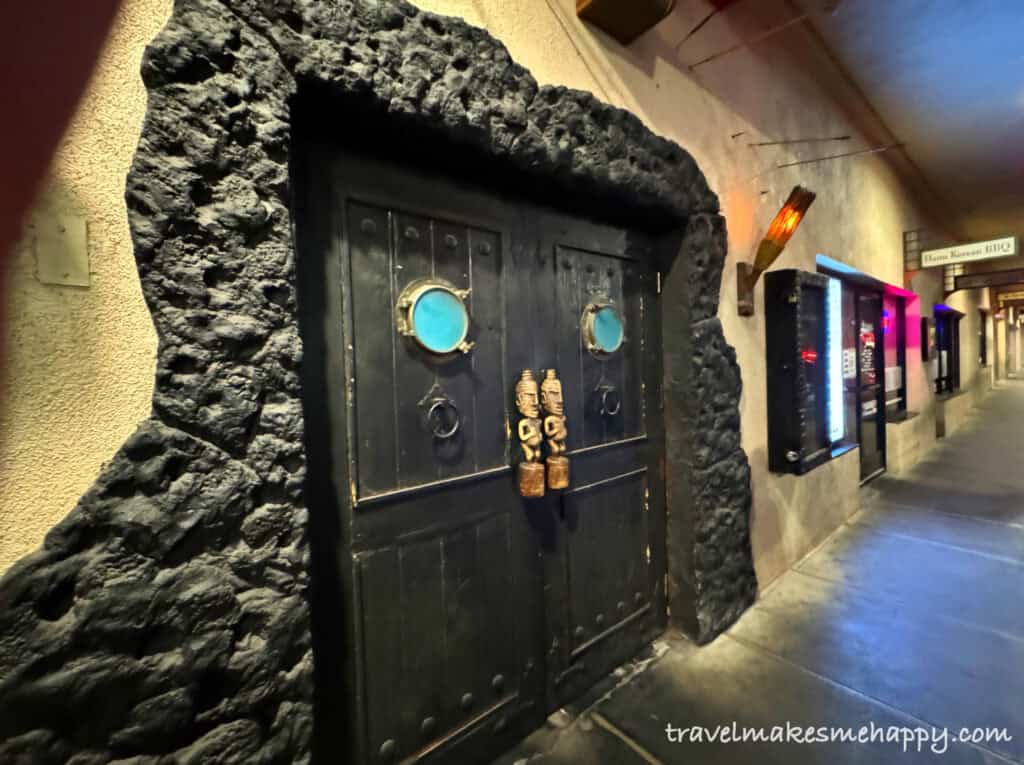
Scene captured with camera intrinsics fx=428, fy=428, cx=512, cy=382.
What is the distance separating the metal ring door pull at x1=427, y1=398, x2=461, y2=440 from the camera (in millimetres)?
1360

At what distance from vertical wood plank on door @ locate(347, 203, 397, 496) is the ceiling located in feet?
10.3

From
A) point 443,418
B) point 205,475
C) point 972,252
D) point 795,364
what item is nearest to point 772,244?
point 795,364

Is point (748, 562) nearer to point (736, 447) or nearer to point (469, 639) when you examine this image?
point (736, 447)

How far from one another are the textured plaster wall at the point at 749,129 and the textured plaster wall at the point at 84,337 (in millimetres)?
870

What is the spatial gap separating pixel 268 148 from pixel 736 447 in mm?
2308

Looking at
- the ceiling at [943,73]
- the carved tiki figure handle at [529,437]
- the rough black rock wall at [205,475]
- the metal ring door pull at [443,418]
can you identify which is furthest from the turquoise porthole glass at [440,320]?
the ceiling at [943,73]

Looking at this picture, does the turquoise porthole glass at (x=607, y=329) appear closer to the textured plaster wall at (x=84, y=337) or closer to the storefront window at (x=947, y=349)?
the textured plaster wall at (x=84, y=337)

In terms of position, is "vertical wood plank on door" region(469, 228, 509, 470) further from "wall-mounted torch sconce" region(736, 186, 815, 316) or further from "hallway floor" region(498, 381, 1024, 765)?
"wall-mounted torch sconce" region(736, 186, 815, 316)

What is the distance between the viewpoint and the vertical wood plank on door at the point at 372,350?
1.23m

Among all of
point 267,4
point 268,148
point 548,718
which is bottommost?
point 548,718

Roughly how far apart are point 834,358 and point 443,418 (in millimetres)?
3127

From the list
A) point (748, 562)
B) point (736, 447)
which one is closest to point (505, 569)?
point (736, 447)

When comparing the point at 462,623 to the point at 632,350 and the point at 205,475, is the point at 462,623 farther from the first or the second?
the point at 632,350

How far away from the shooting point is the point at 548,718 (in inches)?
66.0
